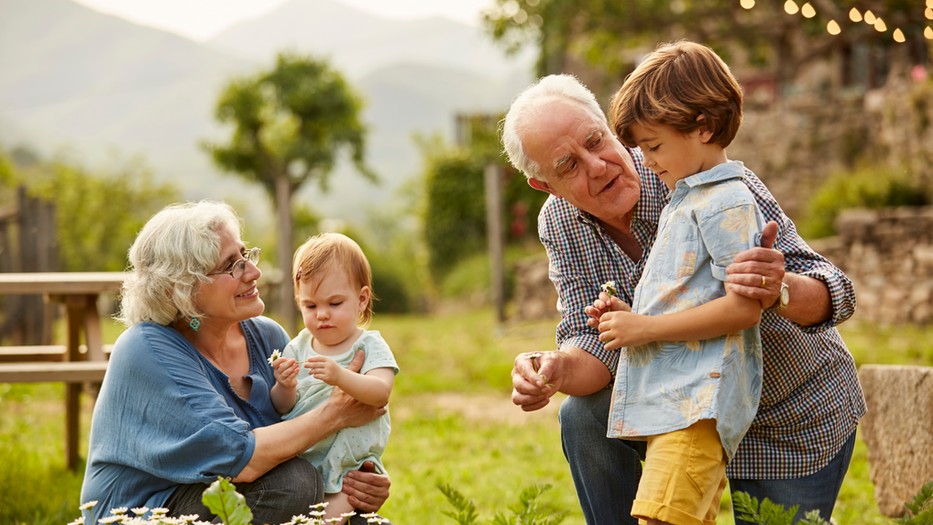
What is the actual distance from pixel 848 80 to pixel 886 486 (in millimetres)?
16342

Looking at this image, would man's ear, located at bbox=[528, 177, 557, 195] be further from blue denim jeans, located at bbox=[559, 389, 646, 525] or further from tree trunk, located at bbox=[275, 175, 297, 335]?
tree trunk, located at bbox=[275, 175, 297, 335]

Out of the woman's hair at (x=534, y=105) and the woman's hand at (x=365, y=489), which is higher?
the woman's hair at (x=534, y=105)

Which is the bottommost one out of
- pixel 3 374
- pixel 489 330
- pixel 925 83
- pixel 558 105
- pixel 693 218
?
pixel 489 330

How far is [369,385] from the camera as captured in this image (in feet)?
9.23

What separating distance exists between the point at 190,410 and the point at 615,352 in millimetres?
1207

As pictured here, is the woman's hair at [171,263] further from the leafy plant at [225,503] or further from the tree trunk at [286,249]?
the tree trunk at [286,249]

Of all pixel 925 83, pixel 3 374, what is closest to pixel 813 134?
pixel 925 83

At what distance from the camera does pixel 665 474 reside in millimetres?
2398

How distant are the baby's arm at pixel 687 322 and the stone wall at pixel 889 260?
8.22m

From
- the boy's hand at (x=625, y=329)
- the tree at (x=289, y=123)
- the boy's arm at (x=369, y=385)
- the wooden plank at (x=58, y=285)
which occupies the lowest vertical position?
the boy's arm at (x=369, y=385)

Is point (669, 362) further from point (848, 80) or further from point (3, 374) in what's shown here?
point (848, 80)

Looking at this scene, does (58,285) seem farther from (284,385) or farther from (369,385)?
(369,385)

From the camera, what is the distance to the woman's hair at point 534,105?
9.37ft

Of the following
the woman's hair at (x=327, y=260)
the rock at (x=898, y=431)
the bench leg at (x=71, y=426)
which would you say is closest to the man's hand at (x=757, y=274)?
the woman's hair at (x=327, y=260)
